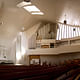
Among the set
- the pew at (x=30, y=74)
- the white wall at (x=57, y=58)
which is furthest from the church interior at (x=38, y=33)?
the pew at (x=30, y=74)

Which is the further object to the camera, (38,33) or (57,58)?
(38,33)

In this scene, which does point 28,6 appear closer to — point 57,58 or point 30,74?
point 57,58

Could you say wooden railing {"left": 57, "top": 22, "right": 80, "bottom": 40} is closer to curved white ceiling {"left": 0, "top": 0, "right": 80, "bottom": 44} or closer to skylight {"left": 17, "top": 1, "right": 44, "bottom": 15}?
curved white ceiling {"left": 0, "top": 0, "right": 80, "bottom": 44}

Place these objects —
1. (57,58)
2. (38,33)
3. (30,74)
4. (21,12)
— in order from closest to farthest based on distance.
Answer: (30,74) → (21,12) → (57,58) → (38,33)

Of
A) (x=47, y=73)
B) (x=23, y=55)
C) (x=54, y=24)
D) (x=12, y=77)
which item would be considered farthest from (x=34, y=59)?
(x=12, y=77)

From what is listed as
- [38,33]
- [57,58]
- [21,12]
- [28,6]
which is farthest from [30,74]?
[38,33]

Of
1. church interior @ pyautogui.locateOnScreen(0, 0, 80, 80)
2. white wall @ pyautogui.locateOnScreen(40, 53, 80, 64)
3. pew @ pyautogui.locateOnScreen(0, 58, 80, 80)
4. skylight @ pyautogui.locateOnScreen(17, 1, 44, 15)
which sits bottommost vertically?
white wall @ pyautogui.locateOnScreen(40, 53, 80, 64)

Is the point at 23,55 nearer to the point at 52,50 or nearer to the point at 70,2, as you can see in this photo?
the point at 52,50

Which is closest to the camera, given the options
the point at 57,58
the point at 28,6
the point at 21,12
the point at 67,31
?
the point at 28,6

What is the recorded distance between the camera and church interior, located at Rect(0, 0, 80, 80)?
738 cm

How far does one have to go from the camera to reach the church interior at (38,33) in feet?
24.2

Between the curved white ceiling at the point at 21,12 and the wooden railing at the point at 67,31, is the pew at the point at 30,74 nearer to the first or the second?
the curved white ceiling at the point at 21,12

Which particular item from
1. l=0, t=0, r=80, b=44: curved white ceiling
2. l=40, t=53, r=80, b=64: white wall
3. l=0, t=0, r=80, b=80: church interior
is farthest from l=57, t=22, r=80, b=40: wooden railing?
l=40, t=53, r=80, b=64: white wall

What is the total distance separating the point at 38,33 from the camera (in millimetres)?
10594
